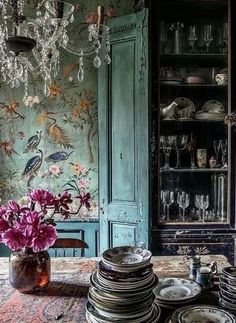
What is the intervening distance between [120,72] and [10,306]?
5.98ft

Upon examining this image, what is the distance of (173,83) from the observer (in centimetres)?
299

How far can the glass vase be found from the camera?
5.60ft

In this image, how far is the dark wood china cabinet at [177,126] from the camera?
9.32 feet

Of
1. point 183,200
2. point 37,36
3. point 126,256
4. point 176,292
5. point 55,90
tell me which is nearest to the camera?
point 126,256

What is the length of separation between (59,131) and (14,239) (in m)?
1.85

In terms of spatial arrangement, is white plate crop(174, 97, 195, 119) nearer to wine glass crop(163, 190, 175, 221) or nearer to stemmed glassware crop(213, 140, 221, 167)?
stemmed glassware crop(213, 140, 221, 167)

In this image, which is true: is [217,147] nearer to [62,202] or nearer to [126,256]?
[62,202]

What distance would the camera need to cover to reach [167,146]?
2.98 meters

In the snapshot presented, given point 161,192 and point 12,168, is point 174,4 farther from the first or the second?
point 12,168

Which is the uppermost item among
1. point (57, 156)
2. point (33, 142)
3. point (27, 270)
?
point (33, 142)

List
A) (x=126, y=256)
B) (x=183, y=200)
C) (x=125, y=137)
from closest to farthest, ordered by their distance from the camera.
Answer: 1. (x=126, y=256)
2. (x=125, y=137)
3. (x=183, y=200)

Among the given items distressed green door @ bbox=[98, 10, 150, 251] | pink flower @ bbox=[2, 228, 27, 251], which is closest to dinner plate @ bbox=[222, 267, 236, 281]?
pink flower @ bbox=[2, 228, 27, 251]

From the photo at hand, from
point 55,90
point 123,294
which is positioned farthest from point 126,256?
point 55,90

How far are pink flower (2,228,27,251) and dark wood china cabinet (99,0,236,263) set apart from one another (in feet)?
4.33
